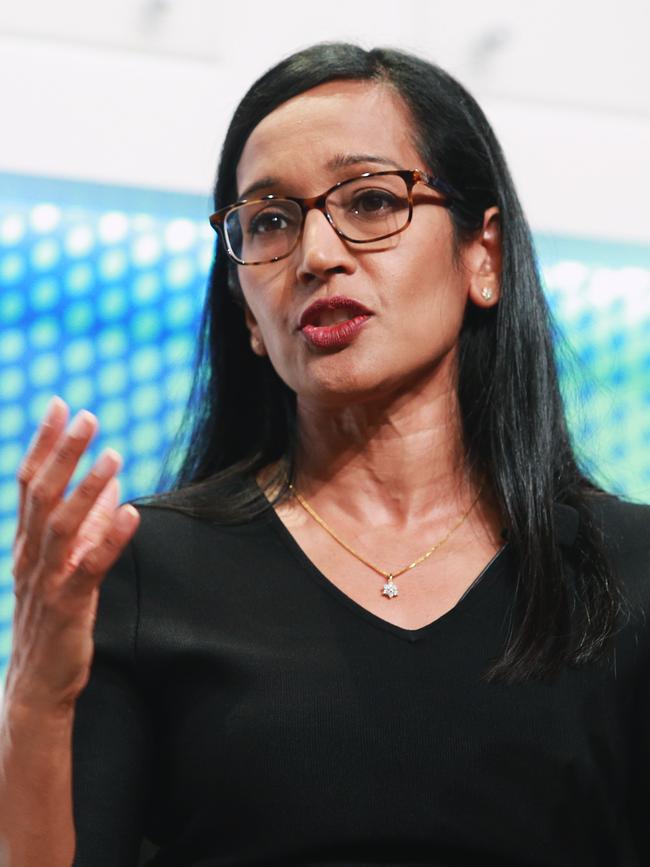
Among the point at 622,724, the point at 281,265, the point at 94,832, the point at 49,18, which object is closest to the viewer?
the point at 94,832

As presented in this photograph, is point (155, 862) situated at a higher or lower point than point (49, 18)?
lower

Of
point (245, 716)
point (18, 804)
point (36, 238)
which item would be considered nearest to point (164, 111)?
point (36, 238)

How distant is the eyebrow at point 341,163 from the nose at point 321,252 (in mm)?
66

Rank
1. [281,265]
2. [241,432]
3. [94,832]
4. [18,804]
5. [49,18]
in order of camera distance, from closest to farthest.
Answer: [18,804]
[94,832]
[281,265]
[241,432]
[49,18]

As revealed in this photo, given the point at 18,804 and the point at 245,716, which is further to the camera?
the point at 245,716

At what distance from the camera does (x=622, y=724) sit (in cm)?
153

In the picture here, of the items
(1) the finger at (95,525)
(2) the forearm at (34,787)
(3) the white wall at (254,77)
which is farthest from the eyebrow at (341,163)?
(2) the forearm at (34,787)

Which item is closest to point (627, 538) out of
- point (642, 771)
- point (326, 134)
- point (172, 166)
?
point (642, 771)

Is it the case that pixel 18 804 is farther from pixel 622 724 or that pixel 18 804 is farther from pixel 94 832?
pixel 622 724

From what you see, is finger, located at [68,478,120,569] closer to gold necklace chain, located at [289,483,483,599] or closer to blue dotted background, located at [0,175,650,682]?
gold necklace chain, located at [289,483,483,599]

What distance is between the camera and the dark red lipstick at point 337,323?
5.19 ft

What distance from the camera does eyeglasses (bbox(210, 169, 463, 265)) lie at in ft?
5.29

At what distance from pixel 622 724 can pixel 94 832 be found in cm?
62

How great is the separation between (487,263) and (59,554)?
0.86 m
